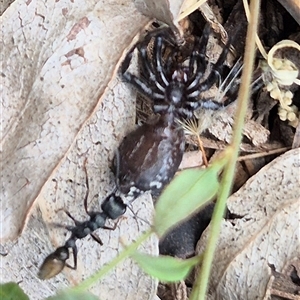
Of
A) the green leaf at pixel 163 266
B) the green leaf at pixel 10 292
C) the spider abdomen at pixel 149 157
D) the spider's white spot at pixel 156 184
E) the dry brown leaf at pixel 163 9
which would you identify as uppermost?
the dry brown leaf at pixel 163 9

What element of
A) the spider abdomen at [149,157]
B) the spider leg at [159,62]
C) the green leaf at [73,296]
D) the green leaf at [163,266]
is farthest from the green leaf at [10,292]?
the spider leg at [159,62]

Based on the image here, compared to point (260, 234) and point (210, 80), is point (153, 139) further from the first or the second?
point (260, 234)

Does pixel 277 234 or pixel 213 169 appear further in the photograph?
pixel 277 234

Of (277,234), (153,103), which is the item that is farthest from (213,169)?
(153,103)

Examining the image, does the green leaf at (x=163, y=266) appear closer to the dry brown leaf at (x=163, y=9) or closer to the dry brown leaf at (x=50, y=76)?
the dry brown leaf at (x=50, y=76)

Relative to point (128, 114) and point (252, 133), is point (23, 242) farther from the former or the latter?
point (252, 133)

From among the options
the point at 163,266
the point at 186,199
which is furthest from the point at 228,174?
the point at 163,266
